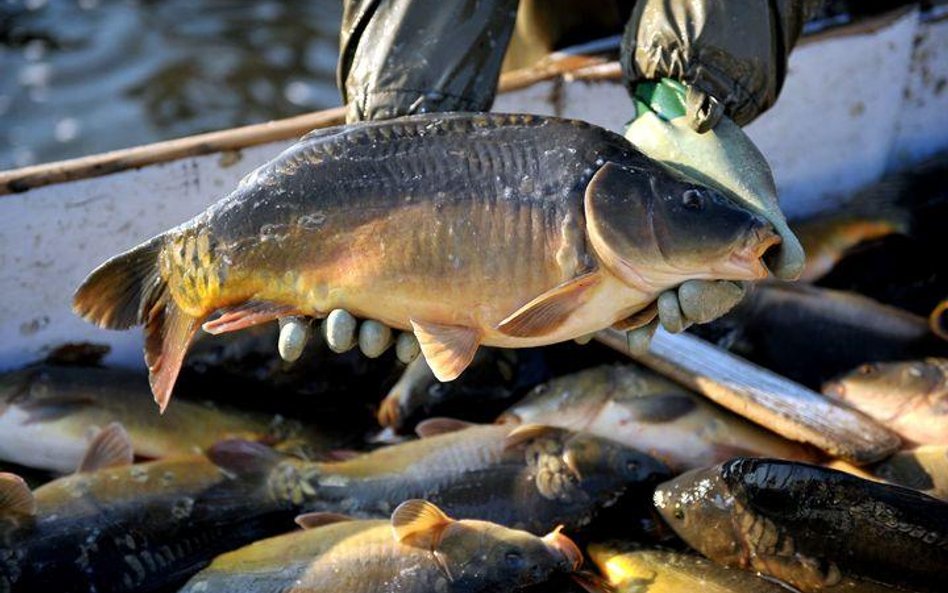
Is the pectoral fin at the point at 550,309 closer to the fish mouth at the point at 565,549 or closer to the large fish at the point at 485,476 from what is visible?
the fish mouth at the point at 565,549

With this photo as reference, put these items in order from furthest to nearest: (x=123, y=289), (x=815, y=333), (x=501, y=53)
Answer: (x=815, y=333) < (x=501, y=53) < (x=123, y=289)

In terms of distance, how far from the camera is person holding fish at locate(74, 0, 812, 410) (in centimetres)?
275

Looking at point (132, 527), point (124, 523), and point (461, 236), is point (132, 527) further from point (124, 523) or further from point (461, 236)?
point (461, 236)

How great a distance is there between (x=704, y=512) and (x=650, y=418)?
2.04ft

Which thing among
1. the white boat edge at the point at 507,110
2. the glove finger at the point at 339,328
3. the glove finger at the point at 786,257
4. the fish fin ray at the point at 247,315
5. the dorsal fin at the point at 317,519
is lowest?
the dorsal fin at the point at 317,519

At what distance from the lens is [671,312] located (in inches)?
111

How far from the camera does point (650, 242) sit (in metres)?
2.74

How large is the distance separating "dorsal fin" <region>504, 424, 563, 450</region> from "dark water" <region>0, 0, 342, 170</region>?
5.17 m

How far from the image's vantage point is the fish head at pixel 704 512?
3.57 meters

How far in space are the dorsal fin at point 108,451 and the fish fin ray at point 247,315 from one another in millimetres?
1200

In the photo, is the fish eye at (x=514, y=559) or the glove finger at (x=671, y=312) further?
the fish eye at (x=514, y=559)

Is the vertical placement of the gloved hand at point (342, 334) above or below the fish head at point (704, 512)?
above

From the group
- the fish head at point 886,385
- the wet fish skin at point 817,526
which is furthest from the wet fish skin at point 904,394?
the wet fish skin at point 817,526

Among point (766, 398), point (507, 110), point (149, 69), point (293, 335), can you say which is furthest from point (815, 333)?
point (149, 69)
